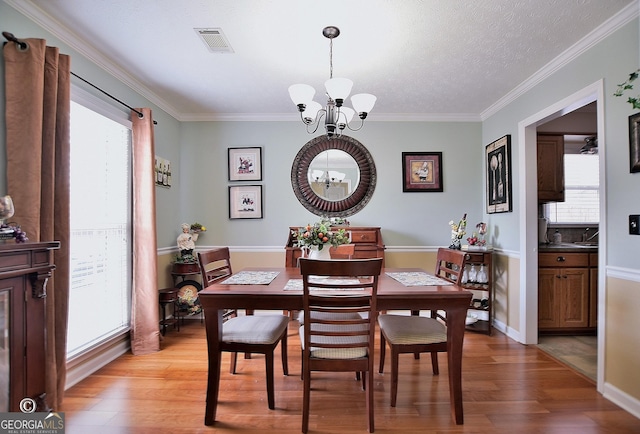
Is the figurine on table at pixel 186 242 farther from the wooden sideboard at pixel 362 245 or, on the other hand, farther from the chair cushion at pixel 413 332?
the chair cushion at pixel 413 332

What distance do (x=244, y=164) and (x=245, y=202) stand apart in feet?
1.52

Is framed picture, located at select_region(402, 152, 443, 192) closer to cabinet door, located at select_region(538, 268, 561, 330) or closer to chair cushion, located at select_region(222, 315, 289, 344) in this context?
cabinet door, located at select_region(538, 268, 561, 330)

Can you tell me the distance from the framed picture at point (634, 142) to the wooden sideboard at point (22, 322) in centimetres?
326

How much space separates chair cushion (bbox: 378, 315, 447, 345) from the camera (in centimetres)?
187

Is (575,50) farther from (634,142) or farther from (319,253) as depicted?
(319,253)

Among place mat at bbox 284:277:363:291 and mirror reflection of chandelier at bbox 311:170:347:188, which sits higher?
mirror reflection of chandelier at bbox 311:170:347:188

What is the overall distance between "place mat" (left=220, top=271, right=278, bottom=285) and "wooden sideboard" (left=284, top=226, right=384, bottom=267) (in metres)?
0.88

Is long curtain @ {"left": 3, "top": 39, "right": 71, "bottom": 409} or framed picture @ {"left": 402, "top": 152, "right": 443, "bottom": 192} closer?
long curtain @ {"left": 3, "top": 39, "right": 71, "bottom": 409}

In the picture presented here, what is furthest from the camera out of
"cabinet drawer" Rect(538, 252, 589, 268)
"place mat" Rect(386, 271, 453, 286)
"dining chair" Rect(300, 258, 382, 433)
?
"cabinet drawer" Rect(538, 252, 589, 268)

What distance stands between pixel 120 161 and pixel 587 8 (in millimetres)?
3558

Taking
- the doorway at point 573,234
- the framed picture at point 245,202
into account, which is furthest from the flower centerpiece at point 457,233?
the framed picture at point 245,202

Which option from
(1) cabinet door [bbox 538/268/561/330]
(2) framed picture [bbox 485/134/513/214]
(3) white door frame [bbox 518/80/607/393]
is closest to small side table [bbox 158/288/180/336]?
(3) white door frame [bbox 518/80/607/393]

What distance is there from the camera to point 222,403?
199 cm

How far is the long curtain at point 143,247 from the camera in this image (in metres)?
2.76
